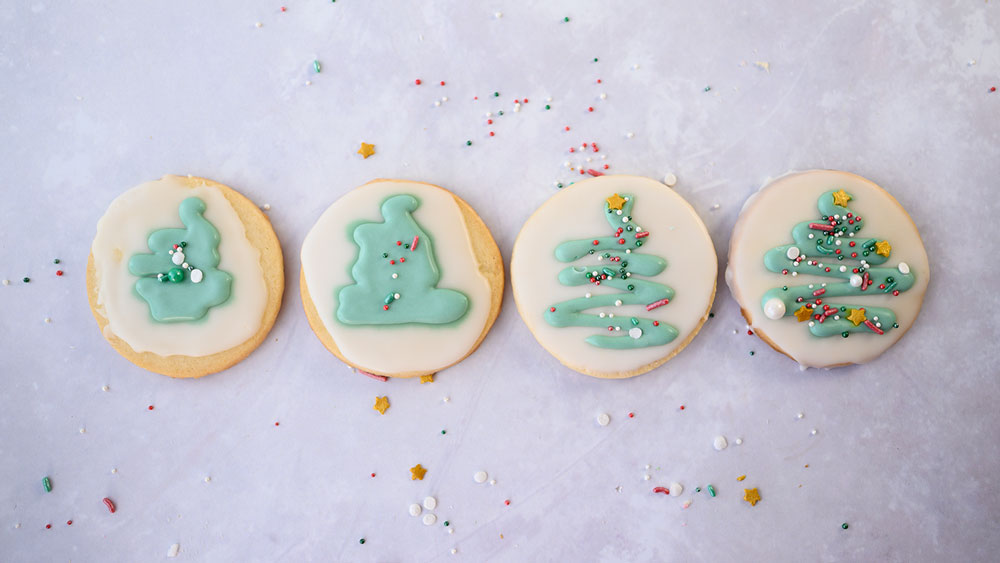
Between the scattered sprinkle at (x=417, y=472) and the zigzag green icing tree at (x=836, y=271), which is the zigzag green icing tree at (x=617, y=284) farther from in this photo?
the scattered sprinkle at (x=417, y=472)

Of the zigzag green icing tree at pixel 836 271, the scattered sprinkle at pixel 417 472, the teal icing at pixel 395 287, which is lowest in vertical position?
the scattered sprinkle at pixel 417 472

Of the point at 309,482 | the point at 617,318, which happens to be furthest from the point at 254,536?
the point at 617,318

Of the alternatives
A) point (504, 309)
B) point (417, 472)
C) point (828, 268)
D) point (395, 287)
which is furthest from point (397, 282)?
point (828, 268)

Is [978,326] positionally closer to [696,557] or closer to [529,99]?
[696,557]

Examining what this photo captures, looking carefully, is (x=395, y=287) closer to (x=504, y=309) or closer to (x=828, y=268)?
(x=504, y=309)

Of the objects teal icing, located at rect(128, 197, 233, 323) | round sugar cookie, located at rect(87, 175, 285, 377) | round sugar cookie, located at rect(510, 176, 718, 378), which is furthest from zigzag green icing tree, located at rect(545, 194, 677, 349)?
teal icing, located at rect(128, 197, 233, 323)

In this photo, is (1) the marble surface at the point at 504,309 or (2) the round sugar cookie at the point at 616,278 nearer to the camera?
(2) the round sugar cookie at the point at 616,278

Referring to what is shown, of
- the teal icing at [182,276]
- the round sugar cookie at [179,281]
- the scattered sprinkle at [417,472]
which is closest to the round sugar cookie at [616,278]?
the scattered sprinkle at [417,472]

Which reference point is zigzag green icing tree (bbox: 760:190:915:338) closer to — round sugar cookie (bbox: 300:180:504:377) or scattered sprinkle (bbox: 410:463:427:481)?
round sugar cookie (bbox: 300:180:504:377)
